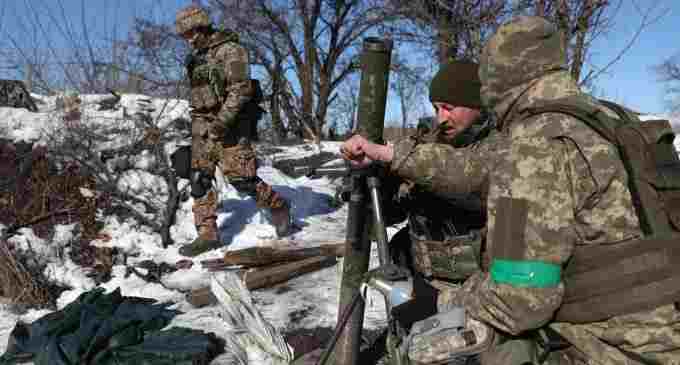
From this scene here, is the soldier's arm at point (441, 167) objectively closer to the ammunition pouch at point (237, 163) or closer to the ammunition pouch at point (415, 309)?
the ammunition pouch at point (415, 309)

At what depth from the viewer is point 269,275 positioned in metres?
4.36

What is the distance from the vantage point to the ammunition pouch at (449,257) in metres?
2.66

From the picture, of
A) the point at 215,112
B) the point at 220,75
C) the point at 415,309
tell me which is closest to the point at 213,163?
the point at 215,112

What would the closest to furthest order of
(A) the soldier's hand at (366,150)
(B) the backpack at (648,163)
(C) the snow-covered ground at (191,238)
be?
(B) the backpack at (648,163)
(A) the soldier's hand at (366,150)
(C) the snow-covered ground at (191,238)

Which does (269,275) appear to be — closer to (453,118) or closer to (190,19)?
(453,118)

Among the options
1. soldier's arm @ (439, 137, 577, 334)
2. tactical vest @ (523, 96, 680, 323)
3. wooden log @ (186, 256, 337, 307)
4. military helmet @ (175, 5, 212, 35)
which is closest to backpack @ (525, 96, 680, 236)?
tactical vest @ (523, 96, 680, 323)

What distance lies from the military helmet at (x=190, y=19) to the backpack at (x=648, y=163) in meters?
4.24

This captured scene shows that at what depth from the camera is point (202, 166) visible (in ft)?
16.9

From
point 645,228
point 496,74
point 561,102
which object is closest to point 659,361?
point 645,228

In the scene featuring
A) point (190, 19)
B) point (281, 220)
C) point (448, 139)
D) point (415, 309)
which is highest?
point (190, 19)

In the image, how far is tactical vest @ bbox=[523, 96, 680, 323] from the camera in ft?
4.83

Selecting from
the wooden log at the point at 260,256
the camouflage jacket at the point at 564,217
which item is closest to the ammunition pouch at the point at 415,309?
the camouflage jacket at the point at 564,217

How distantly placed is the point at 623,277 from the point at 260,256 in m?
3.50

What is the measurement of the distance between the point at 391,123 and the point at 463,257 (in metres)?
16.4
